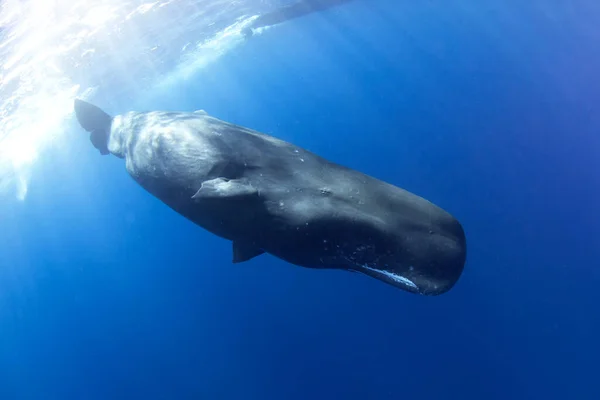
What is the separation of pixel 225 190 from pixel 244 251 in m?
1.43

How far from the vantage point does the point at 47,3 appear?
1436cm

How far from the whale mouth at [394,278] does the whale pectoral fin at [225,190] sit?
62.5 inches

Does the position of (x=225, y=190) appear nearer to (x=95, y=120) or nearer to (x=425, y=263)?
(x=425, y=263)

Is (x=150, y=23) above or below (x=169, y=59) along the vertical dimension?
above

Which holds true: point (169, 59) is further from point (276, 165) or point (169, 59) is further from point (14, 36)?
point (276, 165)

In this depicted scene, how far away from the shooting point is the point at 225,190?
4770 mm

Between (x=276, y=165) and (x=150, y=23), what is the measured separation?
2036 centimetres

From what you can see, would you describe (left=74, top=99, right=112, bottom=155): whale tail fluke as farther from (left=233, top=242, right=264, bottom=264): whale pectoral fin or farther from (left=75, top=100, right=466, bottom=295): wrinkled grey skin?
(left=233, top=242, right=264, bottom=264): whale pectoral fin

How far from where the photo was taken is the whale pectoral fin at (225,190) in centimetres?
473

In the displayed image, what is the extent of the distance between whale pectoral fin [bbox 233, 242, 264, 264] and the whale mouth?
1996 millimetres

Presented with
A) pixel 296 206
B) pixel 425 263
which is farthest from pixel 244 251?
pixel 425 263

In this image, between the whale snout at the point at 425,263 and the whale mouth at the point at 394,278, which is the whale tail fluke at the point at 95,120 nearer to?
the whale mouth at the point at 394,278

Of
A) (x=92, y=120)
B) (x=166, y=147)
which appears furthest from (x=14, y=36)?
(x=166, y=147)

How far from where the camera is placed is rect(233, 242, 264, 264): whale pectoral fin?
576cm
